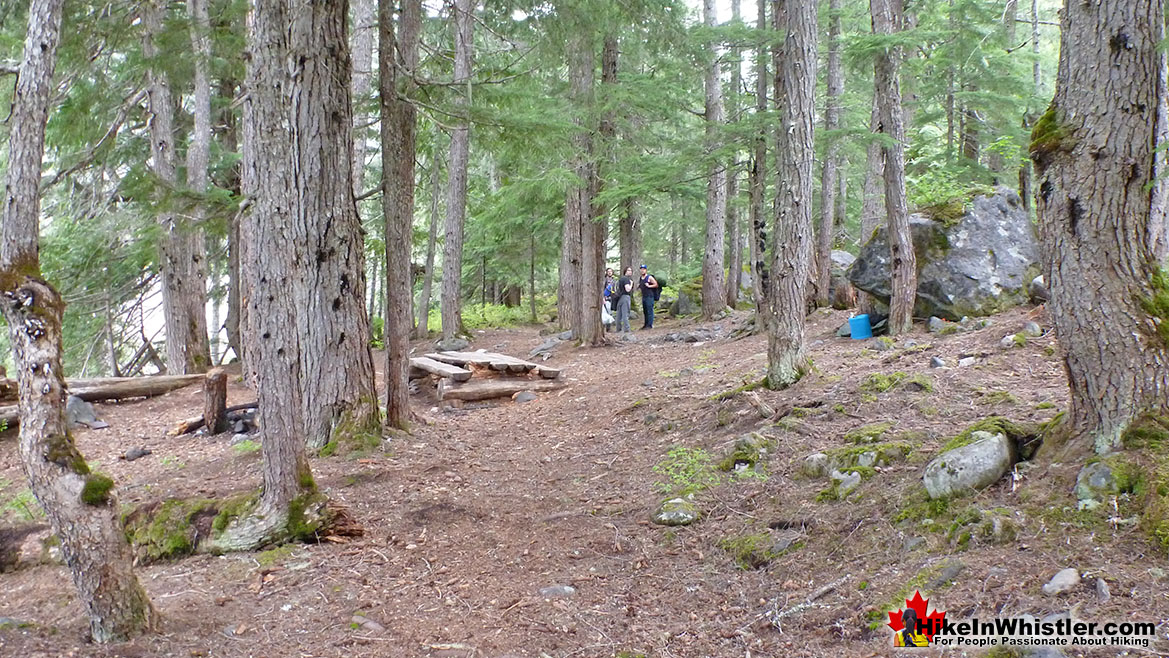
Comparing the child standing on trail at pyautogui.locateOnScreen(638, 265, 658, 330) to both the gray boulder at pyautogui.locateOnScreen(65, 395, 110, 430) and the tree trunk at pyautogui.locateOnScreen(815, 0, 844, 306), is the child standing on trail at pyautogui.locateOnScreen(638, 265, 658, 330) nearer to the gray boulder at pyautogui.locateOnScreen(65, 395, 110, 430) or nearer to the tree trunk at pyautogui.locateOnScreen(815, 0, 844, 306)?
the tree trunk at pyautogui.locateOnScreen(815, 0, 844, 306)

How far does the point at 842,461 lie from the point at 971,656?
8.30ft

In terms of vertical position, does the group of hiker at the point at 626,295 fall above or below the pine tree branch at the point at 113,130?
below

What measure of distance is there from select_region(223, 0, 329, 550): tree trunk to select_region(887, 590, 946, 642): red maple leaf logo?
369 centimetres

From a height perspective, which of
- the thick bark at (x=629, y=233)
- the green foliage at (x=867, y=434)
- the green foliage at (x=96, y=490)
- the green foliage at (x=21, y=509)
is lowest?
the green foliage at (x=21, y=509)

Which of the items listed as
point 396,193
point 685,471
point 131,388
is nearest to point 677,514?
point 685,471

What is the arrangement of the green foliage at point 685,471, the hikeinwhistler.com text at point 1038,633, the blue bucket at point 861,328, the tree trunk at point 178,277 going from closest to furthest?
the hikeinwhistler.com text at point 1038,633, the green foliage at point 685,471, the blue bucket at point 861,328, the tree trunk at point 178,277

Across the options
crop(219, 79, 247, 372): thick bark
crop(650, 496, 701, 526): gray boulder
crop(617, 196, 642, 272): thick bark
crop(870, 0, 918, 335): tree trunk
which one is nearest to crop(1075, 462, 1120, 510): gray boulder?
crop(650, 496, 701, 526): gray boulder

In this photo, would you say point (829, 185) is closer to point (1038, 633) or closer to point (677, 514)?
point (677, 514)

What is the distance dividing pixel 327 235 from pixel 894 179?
7632 mm

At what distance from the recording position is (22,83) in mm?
3521

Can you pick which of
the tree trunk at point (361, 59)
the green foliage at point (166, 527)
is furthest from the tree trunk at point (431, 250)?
the green foliage at point (166, 527)

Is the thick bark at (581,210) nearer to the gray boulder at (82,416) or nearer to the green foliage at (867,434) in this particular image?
the green foliage at (867,434)

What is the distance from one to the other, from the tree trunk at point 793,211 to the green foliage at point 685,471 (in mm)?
1855

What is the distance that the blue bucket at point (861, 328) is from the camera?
1091 cm
